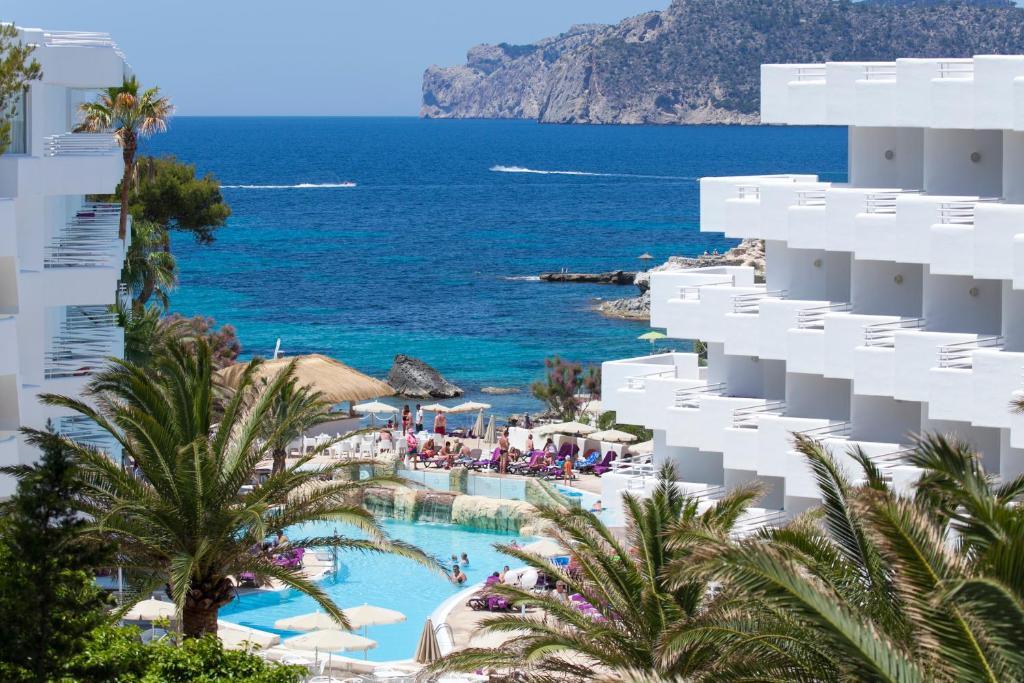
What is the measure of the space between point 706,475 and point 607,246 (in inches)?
4095

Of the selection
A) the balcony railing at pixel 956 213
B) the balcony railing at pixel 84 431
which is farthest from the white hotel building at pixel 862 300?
the balcony railing at pixel 84 431

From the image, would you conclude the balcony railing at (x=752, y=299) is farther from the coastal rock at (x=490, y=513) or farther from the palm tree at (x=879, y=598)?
the palm tree at (x=879, y=598)

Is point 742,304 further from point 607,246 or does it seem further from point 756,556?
point 607,246

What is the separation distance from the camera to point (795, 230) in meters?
26.0

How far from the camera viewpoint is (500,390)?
221 feet

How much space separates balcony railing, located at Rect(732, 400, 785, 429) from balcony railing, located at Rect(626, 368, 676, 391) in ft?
6.22

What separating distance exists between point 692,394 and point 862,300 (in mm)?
3334

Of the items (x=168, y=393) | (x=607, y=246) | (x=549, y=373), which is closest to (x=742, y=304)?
(x=168, y=393)

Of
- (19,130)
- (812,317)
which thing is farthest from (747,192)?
(19,130)

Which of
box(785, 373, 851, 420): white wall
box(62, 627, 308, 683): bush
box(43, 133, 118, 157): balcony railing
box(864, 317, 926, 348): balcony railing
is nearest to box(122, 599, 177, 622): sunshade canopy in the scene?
box(43, 133, 118, 157): balcony railing

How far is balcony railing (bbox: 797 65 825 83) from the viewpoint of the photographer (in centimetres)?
2661

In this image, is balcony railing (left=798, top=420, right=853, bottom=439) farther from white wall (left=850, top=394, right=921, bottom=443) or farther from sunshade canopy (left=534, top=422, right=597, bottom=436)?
sunshade canopy (left=534, top=422, right=597, bottom=436)

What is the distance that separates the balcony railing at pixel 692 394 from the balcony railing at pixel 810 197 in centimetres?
357

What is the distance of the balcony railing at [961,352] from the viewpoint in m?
23.8
